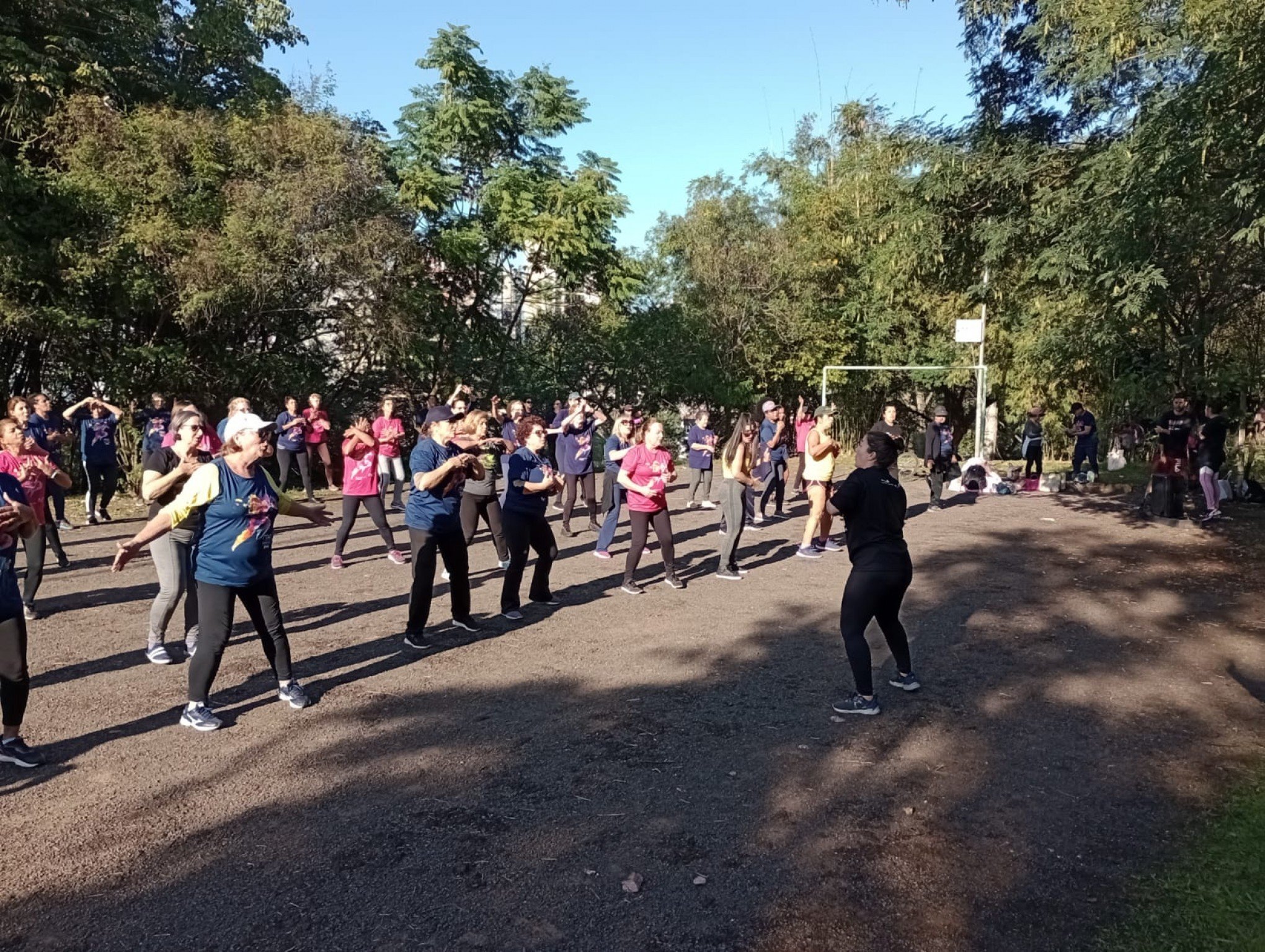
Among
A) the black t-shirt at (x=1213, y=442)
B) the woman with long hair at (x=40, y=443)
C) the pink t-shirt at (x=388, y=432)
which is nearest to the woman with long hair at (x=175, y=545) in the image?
the woman with long hair at (x=40, y=443)

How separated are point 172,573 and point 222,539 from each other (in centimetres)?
149

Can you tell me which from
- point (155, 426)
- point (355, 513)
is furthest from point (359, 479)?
point (155, 426)

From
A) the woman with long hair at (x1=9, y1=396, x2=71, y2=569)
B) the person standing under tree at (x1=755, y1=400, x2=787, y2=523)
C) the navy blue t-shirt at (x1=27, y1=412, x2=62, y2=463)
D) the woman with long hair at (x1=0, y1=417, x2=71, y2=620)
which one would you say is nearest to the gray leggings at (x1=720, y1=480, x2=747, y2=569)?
the person standing under tree at (x1=755, y1=400, x2=787, y2=523)

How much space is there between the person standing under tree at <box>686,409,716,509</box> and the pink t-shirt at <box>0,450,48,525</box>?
8286 mm

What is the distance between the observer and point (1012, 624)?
8031mm

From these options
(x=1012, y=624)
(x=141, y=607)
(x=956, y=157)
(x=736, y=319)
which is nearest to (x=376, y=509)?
(x=141, y=607)

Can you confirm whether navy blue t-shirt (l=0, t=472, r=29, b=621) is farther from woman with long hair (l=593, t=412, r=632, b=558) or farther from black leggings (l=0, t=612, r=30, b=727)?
woman with long hair (l=593, t=412, r=632, b=558)

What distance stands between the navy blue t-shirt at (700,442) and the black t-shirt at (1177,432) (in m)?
5.65

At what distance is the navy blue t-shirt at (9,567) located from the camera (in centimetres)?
475

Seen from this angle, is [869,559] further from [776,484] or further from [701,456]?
[701,456]

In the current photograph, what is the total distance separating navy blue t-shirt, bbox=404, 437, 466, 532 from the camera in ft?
23.4

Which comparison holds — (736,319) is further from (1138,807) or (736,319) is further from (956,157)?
(1138,807)

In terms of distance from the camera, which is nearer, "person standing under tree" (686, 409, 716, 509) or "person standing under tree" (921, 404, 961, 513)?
"person standing under tree" (686, 409, 716, 509)

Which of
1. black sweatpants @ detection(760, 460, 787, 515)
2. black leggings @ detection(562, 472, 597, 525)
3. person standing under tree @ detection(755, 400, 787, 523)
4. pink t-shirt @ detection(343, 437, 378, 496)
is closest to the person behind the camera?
pink t-shirt @ detection(343, 437, 378, 496)
